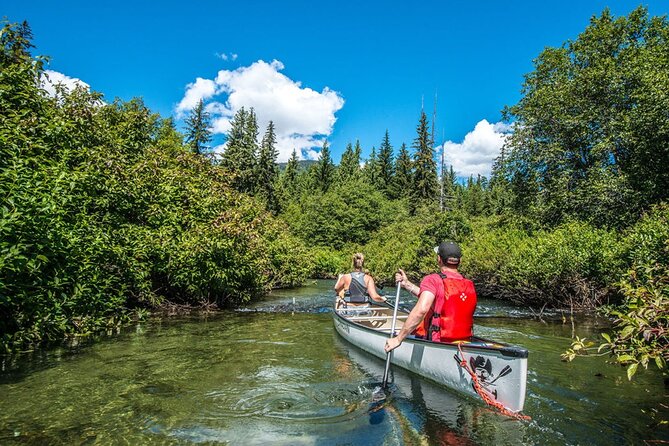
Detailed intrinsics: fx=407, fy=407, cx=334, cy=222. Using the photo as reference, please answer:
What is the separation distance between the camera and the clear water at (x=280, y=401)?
477 cm

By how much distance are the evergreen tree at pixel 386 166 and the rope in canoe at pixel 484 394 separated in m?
66.9

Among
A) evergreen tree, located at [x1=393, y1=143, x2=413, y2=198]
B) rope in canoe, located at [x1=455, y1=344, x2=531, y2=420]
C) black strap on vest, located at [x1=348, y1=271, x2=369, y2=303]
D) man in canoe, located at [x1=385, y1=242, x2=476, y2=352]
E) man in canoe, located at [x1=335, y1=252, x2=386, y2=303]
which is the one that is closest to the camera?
rope in canoe, located at [x1=455, y1=344, x2=531, y2=420]

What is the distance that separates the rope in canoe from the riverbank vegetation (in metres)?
1.22

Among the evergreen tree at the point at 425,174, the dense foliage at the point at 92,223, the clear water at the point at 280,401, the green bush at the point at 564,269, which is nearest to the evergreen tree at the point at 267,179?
the evergreen tree at the point at 425,174

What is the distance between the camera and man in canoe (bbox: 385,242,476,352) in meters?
5.75

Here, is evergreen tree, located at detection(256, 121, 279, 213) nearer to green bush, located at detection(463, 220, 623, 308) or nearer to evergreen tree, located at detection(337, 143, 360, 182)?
evergreen tree, located at detection(337, 143, 360, 182)

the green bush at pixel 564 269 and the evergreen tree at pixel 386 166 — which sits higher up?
the evergreen tree at pixel 386 166

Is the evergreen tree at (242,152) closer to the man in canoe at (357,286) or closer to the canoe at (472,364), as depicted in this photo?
the man in canoe at (357,286)

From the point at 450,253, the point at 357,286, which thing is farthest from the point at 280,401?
the point at 357,286

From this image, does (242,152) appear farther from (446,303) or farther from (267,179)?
(446,303)

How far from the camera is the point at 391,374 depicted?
24.1 feet

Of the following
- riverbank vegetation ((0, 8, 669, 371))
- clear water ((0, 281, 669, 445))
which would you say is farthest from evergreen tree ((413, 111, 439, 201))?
clear water ((0, 281, 669, 445))

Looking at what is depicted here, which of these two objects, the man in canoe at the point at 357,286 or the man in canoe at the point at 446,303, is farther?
the man in canoe at the point at 357,286

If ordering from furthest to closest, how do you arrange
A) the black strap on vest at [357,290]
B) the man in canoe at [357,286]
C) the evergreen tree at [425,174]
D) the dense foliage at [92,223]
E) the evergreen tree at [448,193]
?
1. the evergreen tree at [425,174]
2. the evergreen tree at [448,193]
3. the black strap on vest at [357,290]
4. the man in canoe at [357,286]
5. the dense foliage at [92,223]
